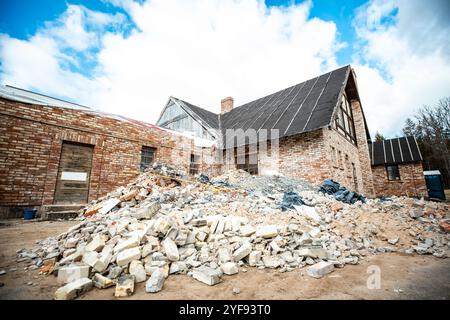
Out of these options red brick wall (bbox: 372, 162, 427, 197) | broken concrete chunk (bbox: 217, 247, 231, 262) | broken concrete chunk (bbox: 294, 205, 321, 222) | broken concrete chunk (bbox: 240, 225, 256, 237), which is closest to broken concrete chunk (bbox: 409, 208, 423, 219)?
broken concrete chunk (bbox: 294, 205, 321, 222)

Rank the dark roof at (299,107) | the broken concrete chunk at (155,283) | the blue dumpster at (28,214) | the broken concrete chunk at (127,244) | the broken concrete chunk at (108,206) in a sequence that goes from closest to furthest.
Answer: the broken concrete chunk at (155,283) < the broken concrete chunk at (127,244) < the broken concrete chunk at (108,206) < the blue dumpster at (28,214) < the dark roof at (299,107)

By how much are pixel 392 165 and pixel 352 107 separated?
527 centimetres

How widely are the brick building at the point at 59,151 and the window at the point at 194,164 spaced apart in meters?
2.69

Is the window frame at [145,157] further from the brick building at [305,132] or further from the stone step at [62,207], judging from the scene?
the brick building at [305,132]

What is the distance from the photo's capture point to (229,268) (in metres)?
2.65

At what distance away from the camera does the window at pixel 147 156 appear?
350 inches

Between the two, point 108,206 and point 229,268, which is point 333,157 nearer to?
point 229,268

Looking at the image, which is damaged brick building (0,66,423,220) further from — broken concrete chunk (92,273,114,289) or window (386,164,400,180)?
broken concrete chunk (92,273,114,289)

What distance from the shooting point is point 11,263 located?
289 cm

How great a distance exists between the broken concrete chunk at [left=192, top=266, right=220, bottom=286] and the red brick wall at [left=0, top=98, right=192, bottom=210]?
21.2 ft

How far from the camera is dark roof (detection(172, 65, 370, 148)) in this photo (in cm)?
866

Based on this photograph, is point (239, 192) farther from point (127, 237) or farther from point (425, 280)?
point (425, 280)

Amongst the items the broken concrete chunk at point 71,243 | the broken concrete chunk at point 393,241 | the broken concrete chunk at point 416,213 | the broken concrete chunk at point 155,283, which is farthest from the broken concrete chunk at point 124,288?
the broken concrete chunk at point 416,213
